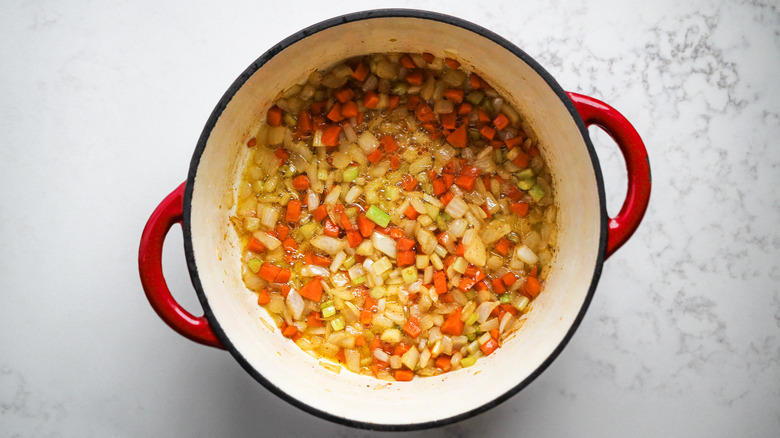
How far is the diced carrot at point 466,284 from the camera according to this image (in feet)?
5.70

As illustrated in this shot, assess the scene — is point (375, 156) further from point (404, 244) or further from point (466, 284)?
point (466, 284)

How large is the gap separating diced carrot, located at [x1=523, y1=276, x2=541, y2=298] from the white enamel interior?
23 mm

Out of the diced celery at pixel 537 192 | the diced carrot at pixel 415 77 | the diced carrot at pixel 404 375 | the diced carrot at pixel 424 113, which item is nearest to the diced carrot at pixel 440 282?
the diced carrot at pixel 404 375

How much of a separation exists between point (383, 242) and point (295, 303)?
329 millimetres

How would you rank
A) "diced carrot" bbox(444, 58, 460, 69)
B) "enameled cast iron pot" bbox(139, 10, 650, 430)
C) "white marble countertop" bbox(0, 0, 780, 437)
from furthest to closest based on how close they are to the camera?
1. "white marble countertop" bbox(0, 0, 780, 437)
2. "diced carrot" bbox(444, 58, 460, 69)
3. "enameled cast iron pot" bbox(139, 10, 650, 430)

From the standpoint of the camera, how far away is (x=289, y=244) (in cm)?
177

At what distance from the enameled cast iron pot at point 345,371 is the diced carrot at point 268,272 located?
7 centimetres

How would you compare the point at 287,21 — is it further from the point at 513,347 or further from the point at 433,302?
the point at 513,347

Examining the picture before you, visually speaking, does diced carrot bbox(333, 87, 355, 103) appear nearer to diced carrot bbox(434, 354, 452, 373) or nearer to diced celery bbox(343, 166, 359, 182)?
diced celery bbox(343, 166, 359, 182)

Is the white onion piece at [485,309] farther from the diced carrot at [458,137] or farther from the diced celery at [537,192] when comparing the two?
the diced carrot at [458,137]

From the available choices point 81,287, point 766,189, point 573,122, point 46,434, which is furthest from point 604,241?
point 46,434

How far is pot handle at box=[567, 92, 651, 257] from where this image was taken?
144 cm

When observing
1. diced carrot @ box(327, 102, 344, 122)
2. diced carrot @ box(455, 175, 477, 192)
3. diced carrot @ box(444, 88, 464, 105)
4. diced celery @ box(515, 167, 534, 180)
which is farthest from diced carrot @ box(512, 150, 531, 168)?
diced carrot @ box(327, 102, 344, 122)

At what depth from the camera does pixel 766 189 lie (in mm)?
1879
